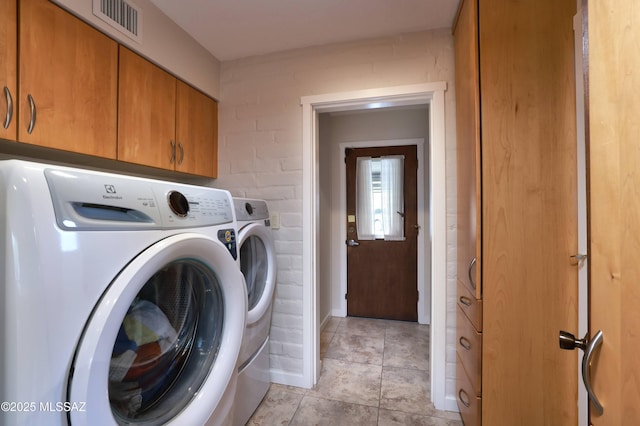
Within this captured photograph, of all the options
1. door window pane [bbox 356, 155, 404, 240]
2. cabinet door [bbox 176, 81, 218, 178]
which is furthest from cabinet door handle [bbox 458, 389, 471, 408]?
cabinet door [bbox 176, 81, 218, 178]

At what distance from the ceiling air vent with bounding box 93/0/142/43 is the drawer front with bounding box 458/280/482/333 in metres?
2.14

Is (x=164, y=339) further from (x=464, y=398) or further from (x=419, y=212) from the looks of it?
(x=419, y=212)

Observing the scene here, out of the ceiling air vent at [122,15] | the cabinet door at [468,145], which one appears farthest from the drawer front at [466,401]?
the ceiling air vent at [122,15]

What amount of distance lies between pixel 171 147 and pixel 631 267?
1925 mm

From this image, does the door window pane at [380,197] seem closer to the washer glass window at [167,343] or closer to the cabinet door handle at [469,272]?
the cabinet door handle at [469,272]

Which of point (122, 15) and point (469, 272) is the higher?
point (122, 15)

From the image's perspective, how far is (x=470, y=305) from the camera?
4.11 ft

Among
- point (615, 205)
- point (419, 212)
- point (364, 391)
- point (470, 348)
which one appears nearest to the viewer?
point (615, 205)

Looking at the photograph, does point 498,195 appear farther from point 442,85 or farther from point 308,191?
point 308,191

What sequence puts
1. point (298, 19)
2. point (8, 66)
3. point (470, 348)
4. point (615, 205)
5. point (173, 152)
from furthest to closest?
point (173, 152), point (298, 19), point (470, 348), point (8, 66), point (615, 205)

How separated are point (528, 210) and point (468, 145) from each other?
0.40 metres

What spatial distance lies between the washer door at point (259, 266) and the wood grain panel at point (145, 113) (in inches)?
27.1

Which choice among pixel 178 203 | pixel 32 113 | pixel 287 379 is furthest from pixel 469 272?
pixel 32 113

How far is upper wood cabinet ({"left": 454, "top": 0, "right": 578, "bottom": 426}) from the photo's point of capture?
42.3 inches
